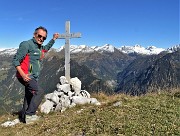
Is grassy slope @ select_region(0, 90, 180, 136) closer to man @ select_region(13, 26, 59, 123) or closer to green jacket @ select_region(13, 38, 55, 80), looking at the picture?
man @ select_region(13, 26, 59, 123)

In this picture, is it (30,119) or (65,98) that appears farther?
(65,98)

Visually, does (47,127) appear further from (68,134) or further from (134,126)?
(134,126)

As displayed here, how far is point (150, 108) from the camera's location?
380 inches

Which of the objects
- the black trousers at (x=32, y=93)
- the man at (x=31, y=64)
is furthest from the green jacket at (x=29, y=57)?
the black trousers at (x=32, y=93)

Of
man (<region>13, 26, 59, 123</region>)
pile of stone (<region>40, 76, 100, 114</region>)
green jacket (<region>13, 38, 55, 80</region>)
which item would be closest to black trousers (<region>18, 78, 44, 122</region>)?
man (<region>13, 26, 59, 123</region>)

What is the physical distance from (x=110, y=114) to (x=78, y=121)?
3.42 feet

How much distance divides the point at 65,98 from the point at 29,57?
5.50 metres

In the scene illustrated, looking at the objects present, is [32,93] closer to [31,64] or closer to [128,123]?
[31,64]

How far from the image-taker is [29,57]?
37.3ft

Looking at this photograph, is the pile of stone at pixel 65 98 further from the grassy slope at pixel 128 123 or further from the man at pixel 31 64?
the grassy slope at pixel 128 123

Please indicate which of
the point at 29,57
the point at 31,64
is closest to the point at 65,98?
the point at 31,64

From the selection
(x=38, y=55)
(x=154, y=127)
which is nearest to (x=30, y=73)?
(x=38, y=55)

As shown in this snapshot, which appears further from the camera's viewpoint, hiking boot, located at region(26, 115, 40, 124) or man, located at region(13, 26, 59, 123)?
hiking boot, located at region(26, 115, 40, 124)

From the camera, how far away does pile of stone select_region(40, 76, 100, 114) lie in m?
15.5
